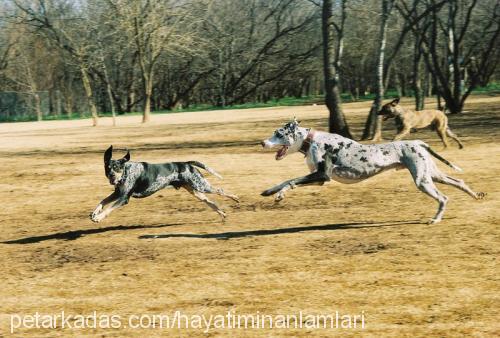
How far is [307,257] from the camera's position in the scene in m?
8.27

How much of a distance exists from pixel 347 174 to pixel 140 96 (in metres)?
64.8

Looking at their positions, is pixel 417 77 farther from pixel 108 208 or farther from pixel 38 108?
pixel 38 108

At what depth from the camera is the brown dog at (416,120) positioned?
1945 cm

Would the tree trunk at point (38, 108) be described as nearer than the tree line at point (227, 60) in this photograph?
Yes

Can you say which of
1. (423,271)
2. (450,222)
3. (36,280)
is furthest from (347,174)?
(36,280)

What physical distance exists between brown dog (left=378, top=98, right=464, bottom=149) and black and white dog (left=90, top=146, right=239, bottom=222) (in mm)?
10496

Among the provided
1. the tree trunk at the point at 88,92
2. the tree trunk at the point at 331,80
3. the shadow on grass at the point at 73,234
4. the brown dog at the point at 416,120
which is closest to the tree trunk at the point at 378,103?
the tree trunk at the point at 331,80

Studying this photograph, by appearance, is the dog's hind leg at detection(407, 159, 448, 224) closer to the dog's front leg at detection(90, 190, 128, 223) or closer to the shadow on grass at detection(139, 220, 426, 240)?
the shadow on grass at detection(139, 220, 426, 240)

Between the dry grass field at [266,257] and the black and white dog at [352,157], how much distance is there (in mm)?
712

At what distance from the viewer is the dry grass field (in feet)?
20.8

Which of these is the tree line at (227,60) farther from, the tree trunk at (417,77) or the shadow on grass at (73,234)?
the shadow on grass at (73,234)

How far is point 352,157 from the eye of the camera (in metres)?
9.63

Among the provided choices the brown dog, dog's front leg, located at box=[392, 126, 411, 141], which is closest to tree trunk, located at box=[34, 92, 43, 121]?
the brown dog

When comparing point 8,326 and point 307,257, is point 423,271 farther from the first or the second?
point 8,326
